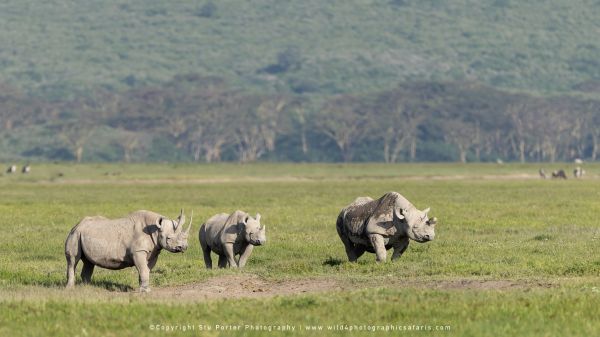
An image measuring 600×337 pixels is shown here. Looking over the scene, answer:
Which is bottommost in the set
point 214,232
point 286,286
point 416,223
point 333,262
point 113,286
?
point 333,262

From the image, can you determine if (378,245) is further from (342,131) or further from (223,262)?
(342,131)

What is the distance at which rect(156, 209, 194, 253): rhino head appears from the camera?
73.5 feet

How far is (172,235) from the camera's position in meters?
22.4

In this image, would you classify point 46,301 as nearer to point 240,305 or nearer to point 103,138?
point 240,305

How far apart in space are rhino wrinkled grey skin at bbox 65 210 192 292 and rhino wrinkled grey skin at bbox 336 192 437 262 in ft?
17.9

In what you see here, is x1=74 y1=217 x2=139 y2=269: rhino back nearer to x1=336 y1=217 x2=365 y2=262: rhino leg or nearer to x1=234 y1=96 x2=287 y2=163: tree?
x1=336 y1=217 x2=365 y2=262: rhino leg

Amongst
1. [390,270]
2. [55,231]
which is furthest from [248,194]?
[390,270]

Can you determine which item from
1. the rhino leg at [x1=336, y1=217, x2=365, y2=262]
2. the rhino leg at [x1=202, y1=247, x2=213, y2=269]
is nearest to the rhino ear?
the rhino leg at [x1=336, y1=217, x2=365, y2=262]

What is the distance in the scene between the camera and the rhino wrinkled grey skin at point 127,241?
885 inches

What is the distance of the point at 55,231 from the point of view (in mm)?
38562

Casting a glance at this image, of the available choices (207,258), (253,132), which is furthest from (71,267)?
(253,132)

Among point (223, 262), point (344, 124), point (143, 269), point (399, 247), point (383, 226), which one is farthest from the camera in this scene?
point (344, 124)

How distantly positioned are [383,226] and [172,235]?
5.84m

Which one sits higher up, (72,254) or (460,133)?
(72,254)
